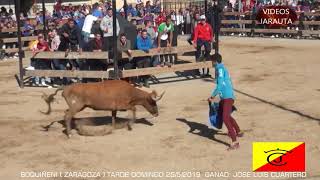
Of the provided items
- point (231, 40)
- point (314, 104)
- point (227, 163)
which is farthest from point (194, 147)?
point (231, 40)

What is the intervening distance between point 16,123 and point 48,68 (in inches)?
185

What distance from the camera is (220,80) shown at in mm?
9812

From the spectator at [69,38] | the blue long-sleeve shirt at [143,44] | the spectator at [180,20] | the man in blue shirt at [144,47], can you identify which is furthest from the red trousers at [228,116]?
the spectator at [180,20]

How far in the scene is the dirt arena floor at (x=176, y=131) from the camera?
30.7ft

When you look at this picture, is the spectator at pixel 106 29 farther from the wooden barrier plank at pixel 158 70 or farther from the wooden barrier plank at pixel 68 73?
the wooden barrier plank at pixel 158 70

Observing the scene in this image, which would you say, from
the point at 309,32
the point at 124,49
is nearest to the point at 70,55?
the point at 124,49

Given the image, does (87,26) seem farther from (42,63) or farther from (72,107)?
(72,107)

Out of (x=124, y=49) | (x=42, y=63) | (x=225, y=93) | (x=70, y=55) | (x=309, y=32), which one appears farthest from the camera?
(x=309, y=32)

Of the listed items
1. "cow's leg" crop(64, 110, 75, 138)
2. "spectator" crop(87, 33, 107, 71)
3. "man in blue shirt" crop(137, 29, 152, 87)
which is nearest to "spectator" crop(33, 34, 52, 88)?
"spectator" crop(87, 33, 107, 71)

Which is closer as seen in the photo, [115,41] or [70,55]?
[115,41]

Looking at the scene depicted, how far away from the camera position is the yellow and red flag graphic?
8.70 meters

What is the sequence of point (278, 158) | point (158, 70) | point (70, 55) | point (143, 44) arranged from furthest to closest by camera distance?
point (143, 44)
point (158, 70)
point (70, 55)
point (278, 158)

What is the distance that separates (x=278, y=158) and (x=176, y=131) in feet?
9.70

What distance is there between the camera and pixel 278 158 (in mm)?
8766
